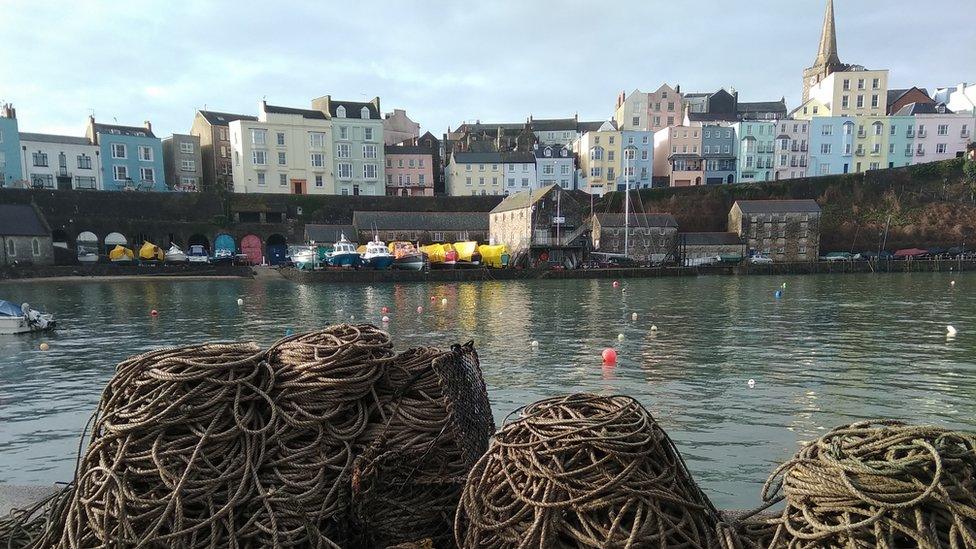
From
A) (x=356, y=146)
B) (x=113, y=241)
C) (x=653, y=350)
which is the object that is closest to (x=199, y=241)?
(x=113, y=241)

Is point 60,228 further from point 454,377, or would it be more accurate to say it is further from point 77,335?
point 454,377

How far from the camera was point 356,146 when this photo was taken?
73938 millimetres

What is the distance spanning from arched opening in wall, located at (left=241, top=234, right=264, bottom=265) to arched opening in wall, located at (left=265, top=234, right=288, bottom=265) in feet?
3.46

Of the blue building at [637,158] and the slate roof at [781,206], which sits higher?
the blue building at [637,158]

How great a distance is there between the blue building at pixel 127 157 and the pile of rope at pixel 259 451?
7546 centimetres

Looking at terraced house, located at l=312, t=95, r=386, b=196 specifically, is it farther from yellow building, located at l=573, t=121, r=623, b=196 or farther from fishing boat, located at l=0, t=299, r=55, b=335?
fishing boat, located at l=0, t=299, r=55, b=335

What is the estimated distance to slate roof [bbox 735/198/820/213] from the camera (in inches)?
2512

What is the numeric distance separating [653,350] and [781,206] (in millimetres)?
55560

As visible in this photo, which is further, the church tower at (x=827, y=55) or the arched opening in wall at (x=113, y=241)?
the church tower at (x=827, y=55)

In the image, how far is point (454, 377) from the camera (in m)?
4.12

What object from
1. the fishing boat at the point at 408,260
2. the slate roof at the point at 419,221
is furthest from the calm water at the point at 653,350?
the slate roof at the point at 419,221

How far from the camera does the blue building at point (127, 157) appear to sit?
65.4 metres

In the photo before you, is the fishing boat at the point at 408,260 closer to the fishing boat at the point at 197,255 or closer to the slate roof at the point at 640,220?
the fishing boat at the point at 197,255

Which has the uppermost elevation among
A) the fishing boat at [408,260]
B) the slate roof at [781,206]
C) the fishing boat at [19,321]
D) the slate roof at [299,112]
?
the slate roof at [299,112]
